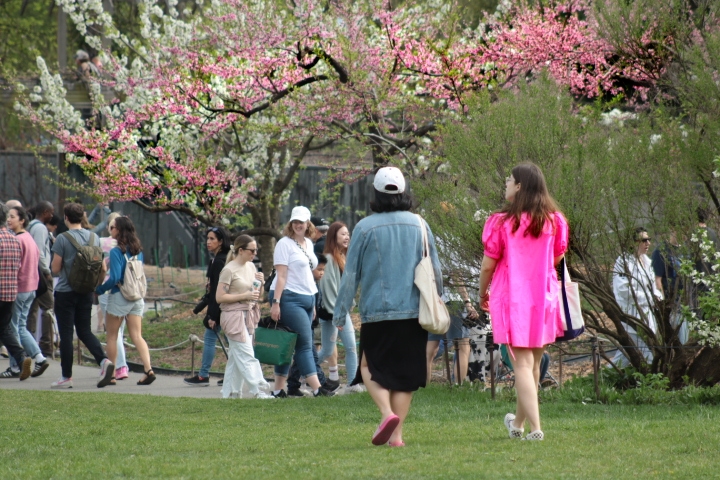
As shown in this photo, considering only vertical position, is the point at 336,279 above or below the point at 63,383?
above

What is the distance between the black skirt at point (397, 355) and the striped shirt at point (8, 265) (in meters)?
5.89

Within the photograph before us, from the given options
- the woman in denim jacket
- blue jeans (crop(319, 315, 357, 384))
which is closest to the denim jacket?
the woman in denim jacket

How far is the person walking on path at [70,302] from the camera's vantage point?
10734 millimetres

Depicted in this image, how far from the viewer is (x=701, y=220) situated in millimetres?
8422

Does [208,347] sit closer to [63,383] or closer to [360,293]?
[63,383]

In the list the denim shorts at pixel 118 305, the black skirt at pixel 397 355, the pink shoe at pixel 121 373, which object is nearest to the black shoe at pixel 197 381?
the pink shoe at pixel 121 373

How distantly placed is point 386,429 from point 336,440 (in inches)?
25.9

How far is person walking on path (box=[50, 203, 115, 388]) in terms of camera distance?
10734 mm

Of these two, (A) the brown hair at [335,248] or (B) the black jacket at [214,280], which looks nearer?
(A) the brown hair at [335,248]

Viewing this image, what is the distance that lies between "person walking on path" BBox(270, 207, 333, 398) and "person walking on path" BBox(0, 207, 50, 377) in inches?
122

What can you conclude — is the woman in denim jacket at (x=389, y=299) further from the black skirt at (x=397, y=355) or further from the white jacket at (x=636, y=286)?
the white jacket at (x=636, y=286)

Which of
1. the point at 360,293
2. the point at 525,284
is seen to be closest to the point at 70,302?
the point at 360,293

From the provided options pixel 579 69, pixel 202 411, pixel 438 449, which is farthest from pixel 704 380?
pixel 579 69

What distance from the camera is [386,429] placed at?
617cm
